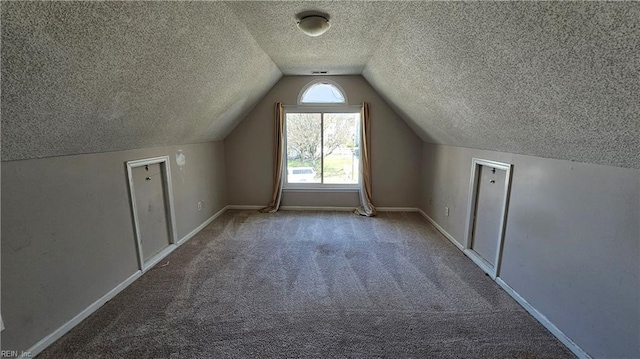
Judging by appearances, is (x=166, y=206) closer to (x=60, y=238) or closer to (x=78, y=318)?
(x=60, y=238)

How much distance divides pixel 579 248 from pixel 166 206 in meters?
3.82

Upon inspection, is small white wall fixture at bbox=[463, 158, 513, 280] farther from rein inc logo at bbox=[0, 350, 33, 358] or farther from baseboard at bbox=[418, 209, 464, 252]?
rein inc logo at bbox=[0, 350, 33, 358]

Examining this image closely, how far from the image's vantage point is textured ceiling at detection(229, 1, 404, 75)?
1886 millimetres

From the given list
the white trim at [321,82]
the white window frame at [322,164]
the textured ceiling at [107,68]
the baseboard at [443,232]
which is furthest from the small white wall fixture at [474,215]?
the textured ceiling at [107,68]

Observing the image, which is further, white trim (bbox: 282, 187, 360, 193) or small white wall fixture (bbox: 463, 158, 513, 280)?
white trim (bbox: 282, 187, 360, 193)

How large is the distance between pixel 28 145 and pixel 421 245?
144 inches

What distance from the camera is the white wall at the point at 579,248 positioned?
4.53 feet

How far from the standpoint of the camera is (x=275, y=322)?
192 centimetres

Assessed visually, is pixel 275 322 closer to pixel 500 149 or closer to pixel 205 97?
pixel 205 97

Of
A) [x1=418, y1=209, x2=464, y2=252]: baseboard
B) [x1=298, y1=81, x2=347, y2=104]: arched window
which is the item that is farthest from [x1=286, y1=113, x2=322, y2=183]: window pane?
[x1=418, y1=209, x2=464, y2=252]: baseboard

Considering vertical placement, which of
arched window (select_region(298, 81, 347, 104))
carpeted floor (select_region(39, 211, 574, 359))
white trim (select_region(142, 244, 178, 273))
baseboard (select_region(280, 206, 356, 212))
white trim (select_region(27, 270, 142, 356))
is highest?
arched window (select_region(298, 81, 347, 104))

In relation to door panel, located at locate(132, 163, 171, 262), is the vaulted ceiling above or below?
above

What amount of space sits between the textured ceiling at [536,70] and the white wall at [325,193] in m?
1.95

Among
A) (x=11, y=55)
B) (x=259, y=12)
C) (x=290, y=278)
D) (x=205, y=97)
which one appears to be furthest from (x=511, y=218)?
(x=11, y=55)
